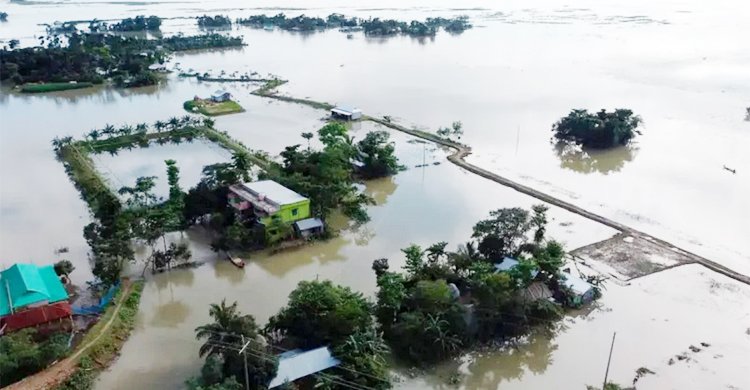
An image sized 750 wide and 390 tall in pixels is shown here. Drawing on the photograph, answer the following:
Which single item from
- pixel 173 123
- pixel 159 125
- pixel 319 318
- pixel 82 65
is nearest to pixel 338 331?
pixel 319 318

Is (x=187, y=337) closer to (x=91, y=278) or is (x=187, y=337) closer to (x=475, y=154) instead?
(x=91, y=278)

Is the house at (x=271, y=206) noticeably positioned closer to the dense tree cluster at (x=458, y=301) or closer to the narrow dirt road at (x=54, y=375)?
the dense tree cluster at (x=458, y=301)

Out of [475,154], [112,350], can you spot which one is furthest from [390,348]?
[475,154]

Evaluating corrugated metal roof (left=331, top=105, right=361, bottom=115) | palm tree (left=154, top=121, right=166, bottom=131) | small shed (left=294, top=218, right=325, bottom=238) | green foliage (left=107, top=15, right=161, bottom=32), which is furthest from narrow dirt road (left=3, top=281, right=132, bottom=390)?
green foliage (left=107, top=15, right=161, bottom=32)

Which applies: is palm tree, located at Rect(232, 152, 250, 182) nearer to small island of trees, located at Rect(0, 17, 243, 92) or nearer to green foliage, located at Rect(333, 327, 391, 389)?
green foliage, located at Rect(333, 327, 391, 389)

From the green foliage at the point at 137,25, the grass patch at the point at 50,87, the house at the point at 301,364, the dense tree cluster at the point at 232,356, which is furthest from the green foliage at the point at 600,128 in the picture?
the green foliage at the point at 137,25

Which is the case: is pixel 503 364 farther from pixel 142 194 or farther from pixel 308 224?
pixel 142 194
